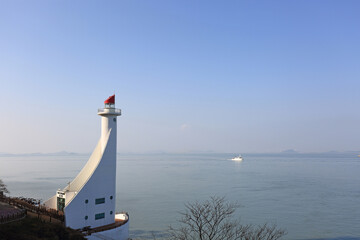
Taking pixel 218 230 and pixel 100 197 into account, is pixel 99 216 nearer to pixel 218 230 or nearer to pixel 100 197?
pixel 100 197

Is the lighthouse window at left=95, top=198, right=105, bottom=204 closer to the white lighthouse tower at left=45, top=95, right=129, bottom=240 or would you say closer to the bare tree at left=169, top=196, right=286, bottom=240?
the white lighthouse tower at left=45, top=95, right=129, bottom=240

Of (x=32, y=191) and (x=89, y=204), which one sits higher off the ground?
(x=89, y=204)

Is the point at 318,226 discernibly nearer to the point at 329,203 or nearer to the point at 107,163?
the point at 329,203

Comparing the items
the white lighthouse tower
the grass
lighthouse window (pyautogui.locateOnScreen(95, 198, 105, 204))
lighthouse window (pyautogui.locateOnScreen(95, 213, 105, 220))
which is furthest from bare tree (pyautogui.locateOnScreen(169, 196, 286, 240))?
the grass

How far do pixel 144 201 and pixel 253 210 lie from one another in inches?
633

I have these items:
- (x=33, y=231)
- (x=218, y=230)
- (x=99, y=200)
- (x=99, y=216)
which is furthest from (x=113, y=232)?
(x=218, y=230)

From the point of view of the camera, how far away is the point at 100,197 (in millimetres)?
23500

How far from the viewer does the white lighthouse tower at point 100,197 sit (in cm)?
2198

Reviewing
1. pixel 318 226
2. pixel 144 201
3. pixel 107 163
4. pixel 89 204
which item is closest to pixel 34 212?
pixel 89 204

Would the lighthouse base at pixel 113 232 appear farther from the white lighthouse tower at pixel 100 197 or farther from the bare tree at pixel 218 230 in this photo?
the bare tree at pixel 218 230

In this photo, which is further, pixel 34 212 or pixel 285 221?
pixel 285 221

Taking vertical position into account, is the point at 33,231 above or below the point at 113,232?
above

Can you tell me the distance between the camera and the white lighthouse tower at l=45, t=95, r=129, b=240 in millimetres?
21981

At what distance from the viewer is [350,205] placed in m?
42.5
